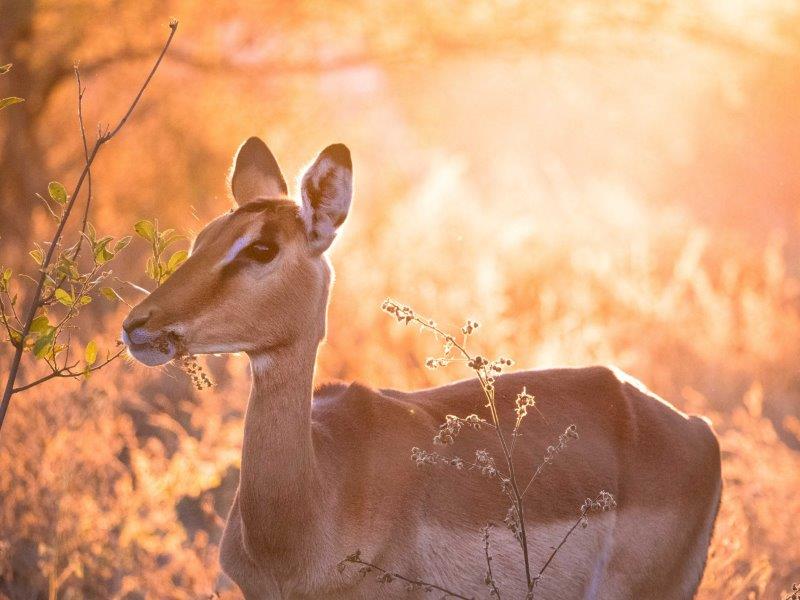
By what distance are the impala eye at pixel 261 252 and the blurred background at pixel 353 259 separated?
5.66 ft

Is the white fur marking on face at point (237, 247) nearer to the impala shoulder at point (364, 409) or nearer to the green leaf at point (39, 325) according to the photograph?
the green leaf at point (39, 325)

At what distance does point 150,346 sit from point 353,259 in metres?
7.11

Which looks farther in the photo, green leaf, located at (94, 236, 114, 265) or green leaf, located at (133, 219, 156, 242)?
green leaf, located at (133, 219, 156, 242)

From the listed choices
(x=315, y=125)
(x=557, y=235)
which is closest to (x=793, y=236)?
(x=557, y=235)

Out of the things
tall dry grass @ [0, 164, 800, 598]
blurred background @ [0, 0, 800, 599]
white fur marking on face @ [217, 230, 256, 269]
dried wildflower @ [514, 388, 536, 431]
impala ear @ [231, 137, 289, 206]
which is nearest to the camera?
dried wildflower @ [514, 388, 536, 431]

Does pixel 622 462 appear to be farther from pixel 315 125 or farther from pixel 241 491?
pixel 315 125

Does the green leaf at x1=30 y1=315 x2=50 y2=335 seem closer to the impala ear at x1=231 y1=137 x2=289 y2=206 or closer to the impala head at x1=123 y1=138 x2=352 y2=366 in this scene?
the impala head at x1=123 y1=138 x2=352 y2=366

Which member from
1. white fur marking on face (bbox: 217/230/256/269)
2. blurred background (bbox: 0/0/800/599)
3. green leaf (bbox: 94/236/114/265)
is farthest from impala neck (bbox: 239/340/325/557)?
blurred background (bbox: 0/0/800/599)

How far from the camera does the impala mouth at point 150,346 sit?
3502 mm

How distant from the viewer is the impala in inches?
148

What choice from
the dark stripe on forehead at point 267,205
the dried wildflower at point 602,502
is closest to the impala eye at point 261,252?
the dark stripe on forehead at point 267,205

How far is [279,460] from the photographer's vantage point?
382 centimetres

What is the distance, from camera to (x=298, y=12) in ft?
36.4

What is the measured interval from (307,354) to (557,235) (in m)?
10.2
